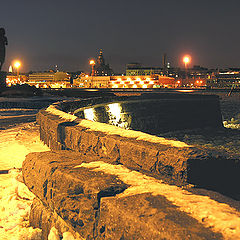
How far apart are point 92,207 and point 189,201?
22.0 inches

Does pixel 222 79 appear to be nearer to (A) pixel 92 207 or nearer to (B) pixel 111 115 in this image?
(B) pixel 111 115

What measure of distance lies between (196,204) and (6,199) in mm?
1963

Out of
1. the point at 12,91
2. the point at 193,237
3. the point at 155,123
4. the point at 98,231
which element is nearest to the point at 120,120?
the point at 155,123

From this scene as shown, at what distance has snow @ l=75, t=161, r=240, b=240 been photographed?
128 centimetres

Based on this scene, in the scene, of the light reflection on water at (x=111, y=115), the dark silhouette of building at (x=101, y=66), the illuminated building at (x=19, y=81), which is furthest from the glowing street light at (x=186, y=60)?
the dark silhouette of building at (x=101, y=66)

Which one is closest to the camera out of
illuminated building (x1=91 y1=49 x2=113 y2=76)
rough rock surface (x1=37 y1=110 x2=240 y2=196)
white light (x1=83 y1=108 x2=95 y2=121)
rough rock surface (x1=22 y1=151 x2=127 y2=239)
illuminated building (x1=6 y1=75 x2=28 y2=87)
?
rough rock surface (x1=22 y1=151 x2=127 y2=239)

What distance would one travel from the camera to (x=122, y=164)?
2.38m

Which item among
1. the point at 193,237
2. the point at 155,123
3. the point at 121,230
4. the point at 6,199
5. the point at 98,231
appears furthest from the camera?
the point at 155,123

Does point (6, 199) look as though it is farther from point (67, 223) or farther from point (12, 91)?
point (12, 91)

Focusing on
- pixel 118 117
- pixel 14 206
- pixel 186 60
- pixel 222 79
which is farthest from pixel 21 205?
pixel 222 79

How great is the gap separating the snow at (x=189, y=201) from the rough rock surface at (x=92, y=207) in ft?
0.14

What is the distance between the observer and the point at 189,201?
1.57 meters

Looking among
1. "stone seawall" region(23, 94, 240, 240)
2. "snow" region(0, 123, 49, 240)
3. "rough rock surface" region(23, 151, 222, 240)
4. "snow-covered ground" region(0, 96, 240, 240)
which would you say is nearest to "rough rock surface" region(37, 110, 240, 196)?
"stone seawall" region(23, 94, 240, 240)

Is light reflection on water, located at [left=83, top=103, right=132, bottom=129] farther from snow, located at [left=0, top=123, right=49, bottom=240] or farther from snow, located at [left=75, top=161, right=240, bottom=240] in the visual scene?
snow, located at [left=75, top=161, right=240, bottom=240]
